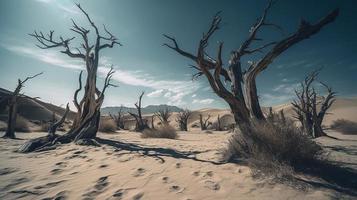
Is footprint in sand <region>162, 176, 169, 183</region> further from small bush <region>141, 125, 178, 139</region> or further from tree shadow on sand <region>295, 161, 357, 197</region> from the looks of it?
small bush <region>141, 125, 178, 139</region>

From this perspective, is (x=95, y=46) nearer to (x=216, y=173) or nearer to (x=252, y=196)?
(x=216, y=173)

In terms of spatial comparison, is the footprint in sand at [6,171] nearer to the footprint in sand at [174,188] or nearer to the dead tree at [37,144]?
the dead tree at [37,144]

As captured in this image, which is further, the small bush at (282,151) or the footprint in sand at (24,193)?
the small bush at (282,151)

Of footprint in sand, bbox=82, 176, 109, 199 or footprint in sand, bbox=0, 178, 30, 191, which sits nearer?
footprint in sand, bbox=82, 176, 109, 199

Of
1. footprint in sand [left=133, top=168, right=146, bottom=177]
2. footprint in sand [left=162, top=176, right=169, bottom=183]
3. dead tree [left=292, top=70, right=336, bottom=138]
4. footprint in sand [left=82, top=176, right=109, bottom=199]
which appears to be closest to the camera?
footprint in sand [left=82, top=176, right=109, bottom=199]

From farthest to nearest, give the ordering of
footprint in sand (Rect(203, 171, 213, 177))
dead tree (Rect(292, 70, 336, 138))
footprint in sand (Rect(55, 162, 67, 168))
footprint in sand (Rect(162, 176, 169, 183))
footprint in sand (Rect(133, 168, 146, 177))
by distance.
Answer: dead tree (Rect(292, 70, 336, 138))
footprint in sand (Rect(55, 162, 67, 168))
footprint in sand (Rect(133, 168, 146, 177))
footprint in sand (Rect(203, 171, 213, 177))
footprint in sand (Rect(162, 176, 169, 183))

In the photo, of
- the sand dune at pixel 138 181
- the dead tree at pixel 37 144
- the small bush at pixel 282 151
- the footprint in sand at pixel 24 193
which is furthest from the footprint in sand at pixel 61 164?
the small bush at pixel 282 151

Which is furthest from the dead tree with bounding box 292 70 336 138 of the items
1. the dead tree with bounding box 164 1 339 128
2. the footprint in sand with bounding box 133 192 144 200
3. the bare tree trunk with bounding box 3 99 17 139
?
the bare tree trunk with bounding box 3 99 17 139

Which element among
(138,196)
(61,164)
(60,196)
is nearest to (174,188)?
(138,196)

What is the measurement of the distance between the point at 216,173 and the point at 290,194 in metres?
1.25

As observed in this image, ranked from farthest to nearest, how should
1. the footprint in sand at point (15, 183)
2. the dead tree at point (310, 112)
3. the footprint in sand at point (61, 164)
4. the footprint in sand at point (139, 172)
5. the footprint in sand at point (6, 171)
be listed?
the dead tree at point (310, 112) → the footprint in sand at point (61, 164) → the footprint in sand at point (6, 171) → the footprint in sand at point (139, 172) → the footprint in sand at point (15, 183)

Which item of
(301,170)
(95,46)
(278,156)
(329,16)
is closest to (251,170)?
(278,156)

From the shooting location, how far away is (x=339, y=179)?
2982mm

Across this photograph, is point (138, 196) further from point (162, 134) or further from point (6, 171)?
point (162, 134)
